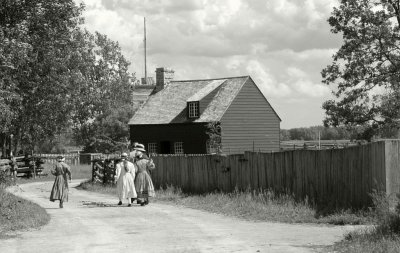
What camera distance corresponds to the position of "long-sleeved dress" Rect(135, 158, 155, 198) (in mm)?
22016

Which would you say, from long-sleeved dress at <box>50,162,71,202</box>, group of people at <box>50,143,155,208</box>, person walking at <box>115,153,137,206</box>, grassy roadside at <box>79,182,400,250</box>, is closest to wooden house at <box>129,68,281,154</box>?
grassy roadside at <box>79,182,400,250</box>

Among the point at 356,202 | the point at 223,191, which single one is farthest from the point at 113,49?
the point at 356,202

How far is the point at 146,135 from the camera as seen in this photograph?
54.5 m

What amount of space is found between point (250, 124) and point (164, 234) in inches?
1502

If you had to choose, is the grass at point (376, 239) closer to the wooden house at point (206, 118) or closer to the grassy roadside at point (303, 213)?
the grassy roadside at point (303, 213)

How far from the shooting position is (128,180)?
22.3m

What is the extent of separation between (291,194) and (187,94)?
35155 millimetres

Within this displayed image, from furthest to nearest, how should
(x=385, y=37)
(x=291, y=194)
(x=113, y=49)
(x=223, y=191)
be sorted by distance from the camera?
(x=113, y=49) < (x=385, y=37) < (x=223, y=191) < (x=291, y=194)

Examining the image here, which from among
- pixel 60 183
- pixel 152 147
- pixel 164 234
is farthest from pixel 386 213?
pixel 152 147

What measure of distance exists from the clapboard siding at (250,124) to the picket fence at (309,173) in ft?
75.9

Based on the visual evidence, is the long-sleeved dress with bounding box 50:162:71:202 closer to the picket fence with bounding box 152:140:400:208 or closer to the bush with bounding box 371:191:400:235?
the picket fence with bounding box 152:140:400:208

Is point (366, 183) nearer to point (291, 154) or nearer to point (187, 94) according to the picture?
point (291, 154)

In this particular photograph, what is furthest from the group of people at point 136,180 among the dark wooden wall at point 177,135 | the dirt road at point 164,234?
the dark wooden wall at point 177,135

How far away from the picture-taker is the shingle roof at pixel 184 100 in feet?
168
